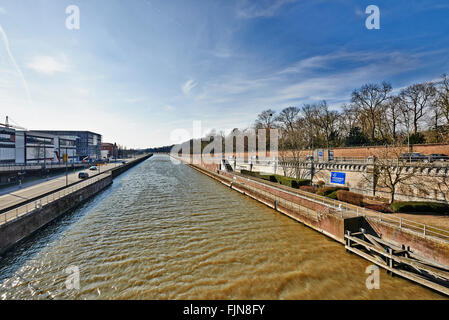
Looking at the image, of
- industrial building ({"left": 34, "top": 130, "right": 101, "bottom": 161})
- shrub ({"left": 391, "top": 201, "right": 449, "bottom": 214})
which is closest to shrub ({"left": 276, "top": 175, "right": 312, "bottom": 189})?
shrub ({"left": 391, "top": 201, "right": 449, "bottom": 214})

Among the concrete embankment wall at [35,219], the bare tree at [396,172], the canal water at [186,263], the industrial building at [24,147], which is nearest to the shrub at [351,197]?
the bare tree at [396,172]

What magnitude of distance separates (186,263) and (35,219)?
12.3 m

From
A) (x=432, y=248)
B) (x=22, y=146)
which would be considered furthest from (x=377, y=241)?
(x=22, y=146)

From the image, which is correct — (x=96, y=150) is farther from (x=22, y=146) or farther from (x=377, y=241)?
(x=377, y=241)

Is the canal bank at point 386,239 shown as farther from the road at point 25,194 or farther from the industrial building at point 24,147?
the industrial building at point 24,147

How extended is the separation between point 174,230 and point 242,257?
566 centimetres

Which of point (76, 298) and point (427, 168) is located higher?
point (427, 168)

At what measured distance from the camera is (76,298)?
7.55 metres

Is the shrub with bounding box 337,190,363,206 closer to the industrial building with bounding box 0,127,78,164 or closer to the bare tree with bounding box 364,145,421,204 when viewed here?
the bare tree with bounding box 364,145,421,204

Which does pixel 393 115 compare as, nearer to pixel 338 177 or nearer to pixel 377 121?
pixel 377 121

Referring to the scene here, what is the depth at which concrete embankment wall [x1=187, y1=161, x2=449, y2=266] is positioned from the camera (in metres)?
8.89

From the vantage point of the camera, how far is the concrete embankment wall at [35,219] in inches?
442

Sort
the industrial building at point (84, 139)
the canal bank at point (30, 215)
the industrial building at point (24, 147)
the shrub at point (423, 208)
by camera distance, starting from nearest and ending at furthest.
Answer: the canal bank at point (30, 215) → the shrub at point (423, 208) → the industrial building at point (24, 147) → the industrial building at point (84, 139)

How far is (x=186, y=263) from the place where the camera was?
32.4 feet
